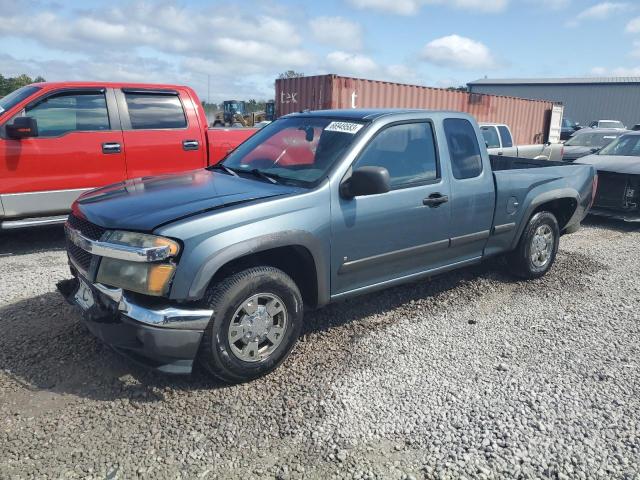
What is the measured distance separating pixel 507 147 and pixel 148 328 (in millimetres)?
11440

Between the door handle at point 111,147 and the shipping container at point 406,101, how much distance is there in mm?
7917

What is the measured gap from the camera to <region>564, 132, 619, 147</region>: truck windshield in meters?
12.8

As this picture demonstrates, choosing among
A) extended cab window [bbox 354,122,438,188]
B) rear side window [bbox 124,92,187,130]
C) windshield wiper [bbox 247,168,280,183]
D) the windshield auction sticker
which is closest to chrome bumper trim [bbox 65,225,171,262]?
windshield wiper [bbox 247,168,280,183]

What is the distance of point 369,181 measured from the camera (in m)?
3.34

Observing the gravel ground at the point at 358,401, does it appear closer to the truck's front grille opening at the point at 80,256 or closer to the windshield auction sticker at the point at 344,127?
the truck's front grille opening at the point at 80,256

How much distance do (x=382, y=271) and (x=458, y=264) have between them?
1.01m

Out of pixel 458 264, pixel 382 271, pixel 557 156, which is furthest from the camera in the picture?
pixel 557 156

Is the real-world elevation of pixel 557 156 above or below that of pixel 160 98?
below

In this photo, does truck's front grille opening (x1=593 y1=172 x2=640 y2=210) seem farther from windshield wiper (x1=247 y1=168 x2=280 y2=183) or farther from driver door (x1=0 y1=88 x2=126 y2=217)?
driver door (x1=0 y1=88 x2=126 y2=217)

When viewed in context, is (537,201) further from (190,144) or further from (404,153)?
(190,144)

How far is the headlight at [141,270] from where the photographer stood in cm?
283

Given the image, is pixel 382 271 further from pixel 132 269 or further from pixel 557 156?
pixel 557 156

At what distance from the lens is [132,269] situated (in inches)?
113

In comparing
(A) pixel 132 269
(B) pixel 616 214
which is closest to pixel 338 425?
(A) pixel 132 269
